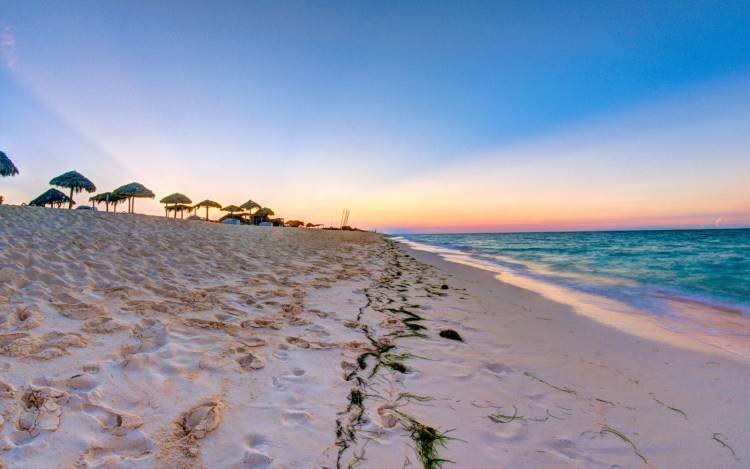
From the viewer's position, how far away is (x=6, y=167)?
1934cm

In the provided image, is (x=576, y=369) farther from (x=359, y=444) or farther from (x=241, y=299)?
(x=241, y=299)

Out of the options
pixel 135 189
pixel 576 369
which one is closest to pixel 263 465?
pixel 576 369

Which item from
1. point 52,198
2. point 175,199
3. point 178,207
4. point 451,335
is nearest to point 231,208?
point 178,207

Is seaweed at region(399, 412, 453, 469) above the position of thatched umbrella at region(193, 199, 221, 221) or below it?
below

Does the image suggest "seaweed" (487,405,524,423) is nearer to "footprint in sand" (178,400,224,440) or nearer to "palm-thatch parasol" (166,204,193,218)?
"footprint in sand" (178,400,224,440)

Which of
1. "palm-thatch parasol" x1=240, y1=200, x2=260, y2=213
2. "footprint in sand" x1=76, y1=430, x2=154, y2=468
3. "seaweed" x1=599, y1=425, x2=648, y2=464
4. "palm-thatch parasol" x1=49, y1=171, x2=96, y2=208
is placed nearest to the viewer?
"footprint in sand" x1=76, y1=430, x2=154, y2=468

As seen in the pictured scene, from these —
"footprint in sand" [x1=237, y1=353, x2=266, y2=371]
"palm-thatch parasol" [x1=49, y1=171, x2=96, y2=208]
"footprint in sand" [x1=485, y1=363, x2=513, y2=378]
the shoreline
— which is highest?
"palm-thatch parasol" [x1=49, y1=171, x2=96, y2=208]

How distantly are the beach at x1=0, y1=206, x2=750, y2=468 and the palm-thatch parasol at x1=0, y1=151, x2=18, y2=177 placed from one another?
23625 millimetres

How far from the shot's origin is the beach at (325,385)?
5.24ft

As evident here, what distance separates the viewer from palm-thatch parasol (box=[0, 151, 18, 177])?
19.2m

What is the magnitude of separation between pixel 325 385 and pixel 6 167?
28739mm

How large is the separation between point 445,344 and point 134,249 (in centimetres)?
639

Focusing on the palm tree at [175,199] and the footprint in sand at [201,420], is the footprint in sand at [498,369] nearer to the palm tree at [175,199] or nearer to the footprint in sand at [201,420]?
the footprint in sand at [201,420]

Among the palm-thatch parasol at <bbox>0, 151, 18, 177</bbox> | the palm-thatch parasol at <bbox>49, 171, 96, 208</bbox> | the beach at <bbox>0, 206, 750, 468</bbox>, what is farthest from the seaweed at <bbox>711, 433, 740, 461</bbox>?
the palm-thatch parasol at <bbox>49, 171, 96, 208</bbox>
